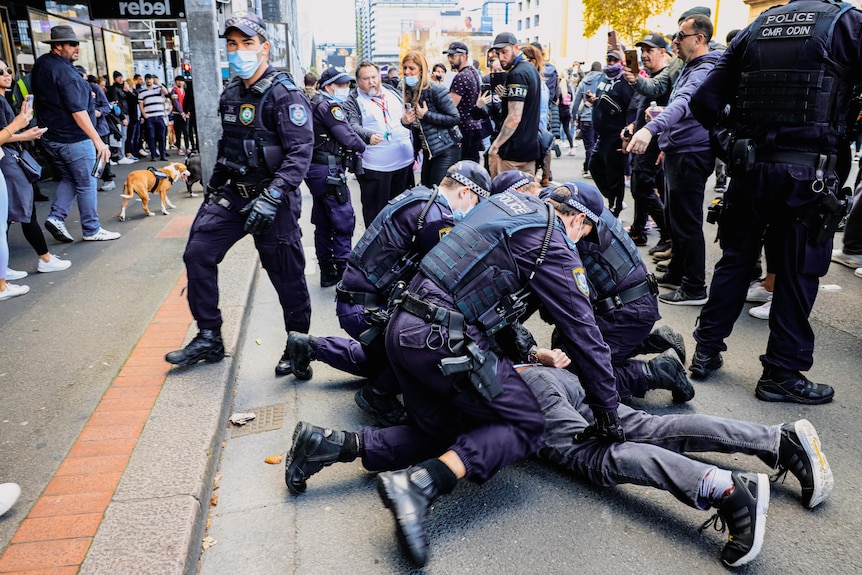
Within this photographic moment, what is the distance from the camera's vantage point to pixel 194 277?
3822 millimetres

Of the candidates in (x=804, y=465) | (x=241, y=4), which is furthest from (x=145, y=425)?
(x=241, y=4)

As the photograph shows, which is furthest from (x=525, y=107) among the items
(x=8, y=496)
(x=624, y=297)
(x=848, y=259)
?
(x=8, y=496)

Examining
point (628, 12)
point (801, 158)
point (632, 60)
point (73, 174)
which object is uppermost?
point (628, 12)

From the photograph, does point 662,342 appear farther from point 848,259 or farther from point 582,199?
point 848,259

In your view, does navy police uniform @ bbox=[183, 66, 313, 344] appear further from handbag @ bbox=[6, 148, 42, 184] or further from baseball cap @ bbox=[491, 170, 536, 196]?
handbag @ bbox=[6, 148, 42, 184]

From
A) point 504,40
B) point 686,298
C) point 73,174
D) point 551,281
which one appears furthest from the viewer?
point 73,174

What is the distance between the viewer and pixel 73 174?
6.82 m

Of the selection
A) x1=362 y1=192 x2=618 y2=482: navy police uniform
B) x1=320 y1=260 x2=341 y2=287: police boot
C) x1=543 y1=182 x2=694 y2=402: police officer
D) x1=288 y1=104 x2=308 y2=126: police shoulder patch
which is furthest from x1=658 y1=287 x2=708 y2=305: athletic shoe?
x1=288 y1=104 x2=308 y2=126: police shoulder patch

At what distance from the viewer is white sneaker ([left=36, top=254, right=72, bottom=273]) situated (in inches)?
235

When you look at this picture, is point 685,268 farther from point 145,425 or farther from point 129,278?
point 129,278

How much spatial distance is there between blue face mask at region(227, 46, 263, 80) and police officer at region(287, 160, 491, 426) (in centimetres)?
109

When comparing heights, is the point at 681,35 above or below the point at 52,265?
above

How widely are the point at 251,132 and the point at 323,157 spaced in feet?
6.41

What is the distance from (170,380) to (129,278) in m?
2.54
